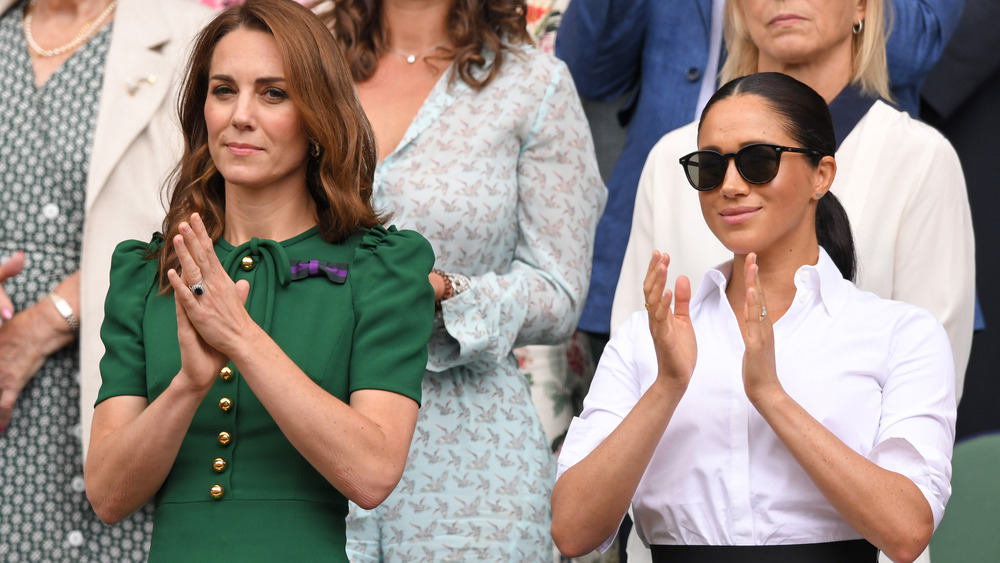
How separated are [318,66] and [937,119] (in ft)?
8.34

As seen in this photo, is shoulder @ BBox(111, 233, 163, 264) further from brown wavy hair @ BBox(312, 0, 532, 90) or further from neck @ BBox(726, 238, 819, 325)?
neck @ BBox(726, 238, 819, 325)

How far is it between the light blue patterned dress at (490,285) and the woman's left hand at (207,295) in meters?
0.78

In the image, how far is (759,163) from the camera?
255 centimetres

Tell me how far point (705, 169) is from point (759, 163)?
0.10 metres

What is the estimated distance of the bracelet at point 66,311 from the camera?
3.39 meters

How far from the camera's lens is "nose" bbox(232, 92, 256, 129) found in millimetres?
2510

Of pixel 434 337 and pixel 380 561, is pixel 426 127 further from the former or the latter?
pixel 380 561

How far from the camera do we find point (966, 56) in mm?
4227

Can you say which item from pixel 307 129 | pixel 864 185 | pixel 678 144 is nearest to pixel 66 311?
pixel 307 129

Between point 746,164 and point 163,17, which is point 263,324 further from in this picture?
point 163,17

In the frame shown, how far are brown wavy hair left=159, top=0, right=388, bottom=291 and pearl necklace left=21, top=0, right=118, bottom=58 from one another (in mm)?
1087

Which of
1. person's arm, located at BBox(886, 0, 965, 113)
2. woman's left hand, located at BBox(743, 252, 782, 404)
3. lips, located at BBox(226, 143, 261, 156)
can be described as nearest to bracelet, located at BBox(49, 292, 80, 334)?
lips, located at BBox(226, 143, 261, 156)

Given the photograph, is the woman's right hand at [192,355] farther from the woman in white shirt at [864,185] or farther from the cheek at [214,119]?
the woman in white shirt at [864,185]

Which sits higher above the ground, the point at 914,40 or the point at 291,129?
the point at 291,129
